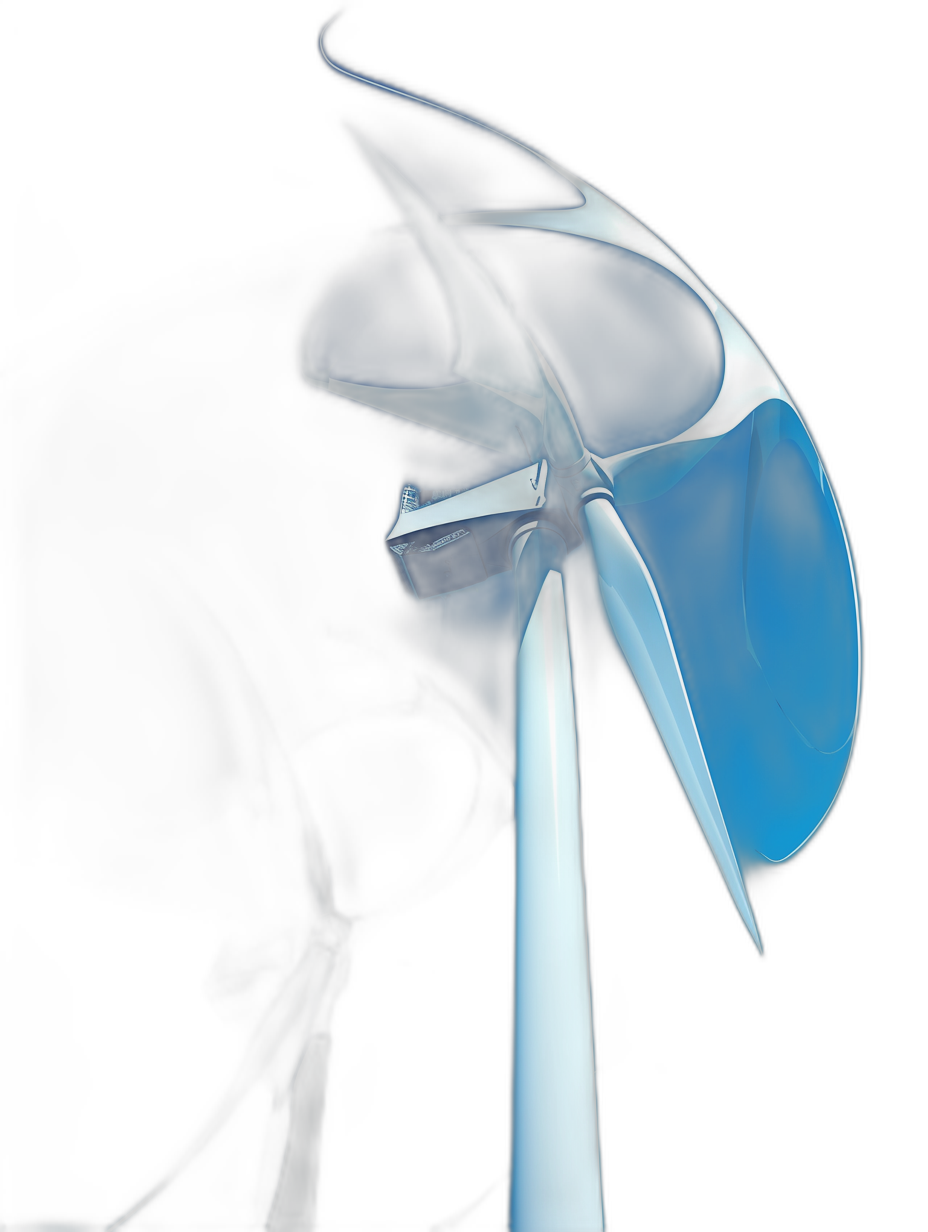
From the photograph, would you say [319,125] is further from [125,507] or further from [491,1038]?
[491,1038]

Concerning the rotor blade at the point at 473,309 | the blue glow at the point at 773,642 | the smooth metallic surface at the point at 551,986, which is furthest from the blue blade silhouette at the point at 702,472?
the smooth metallic surface at the point at 551,986

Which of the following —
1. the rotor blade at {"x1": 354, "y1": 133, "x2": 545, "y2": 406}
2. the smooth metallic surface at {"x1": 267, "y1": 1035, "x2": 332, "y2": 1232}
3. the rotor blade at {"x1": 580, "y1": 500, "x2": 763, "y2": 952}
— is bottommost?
the smooth metallic surface at {"x1": 267, "y1": 1035, "x2": 332, "y2": 1232}

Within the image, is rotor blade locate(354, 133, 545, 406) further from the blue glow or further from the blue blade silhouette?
the blue glow

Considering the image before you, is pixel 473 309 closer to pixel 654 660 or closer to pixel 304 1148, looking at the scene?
pixel 654 660

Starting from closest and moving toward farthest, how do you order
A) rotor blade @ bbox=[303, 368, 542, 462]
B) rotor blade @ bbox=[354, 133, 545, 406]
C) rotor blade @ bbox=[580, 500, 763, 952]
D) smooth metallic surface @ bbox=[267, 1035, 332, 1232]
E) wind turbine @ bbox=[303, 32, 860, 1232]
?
rotor blade @ bbox=[580, 500, 763, 952]
wind turbine @ bbox=[303, 32, 860, 1232]
rotor blade @ bbox=[354, 133, 545, 406]
rotor blade @ bbox=[303, 368, 542, 462]
smooth metallic surface @ bbox=[267, 1035, 332, 1232]

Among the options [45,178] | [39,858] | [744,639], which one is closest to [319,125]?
[45,178]

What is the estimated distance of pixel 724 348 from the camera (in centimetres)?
323

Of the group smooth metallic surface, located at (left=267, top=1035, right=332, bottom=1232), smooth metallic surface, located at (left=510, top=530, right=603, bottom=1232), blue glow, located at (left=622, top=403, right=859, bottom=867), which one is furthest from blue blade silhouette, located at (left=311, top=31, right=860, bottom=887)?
smooth metallic surface, located at (left=267, top=1035, right=332, bottom=1232)

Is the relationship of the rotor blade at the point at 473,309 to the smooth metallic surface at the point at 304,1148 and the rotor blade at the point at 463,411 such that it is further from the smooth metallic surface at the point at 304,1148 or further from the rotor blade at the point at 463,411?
the smooth metallic surface at the point at 304,1148

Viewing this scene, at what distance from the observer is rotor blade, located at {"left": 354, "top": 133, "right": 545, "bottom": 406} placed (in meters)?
2.95

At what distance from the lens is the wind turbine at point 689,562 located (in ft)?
9.23

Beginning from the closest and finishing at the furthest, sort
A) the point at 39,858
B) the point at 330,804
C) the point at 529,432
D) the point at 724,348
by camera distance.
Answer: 1. the point at 724,348
2. the point at 529,432
3. the point at 39,858
4. the point at 330,804

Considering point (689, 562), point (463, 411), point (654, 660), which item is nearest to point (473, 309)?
point (463, 411)

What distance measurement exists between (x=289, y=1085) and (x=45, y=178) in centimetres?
475
